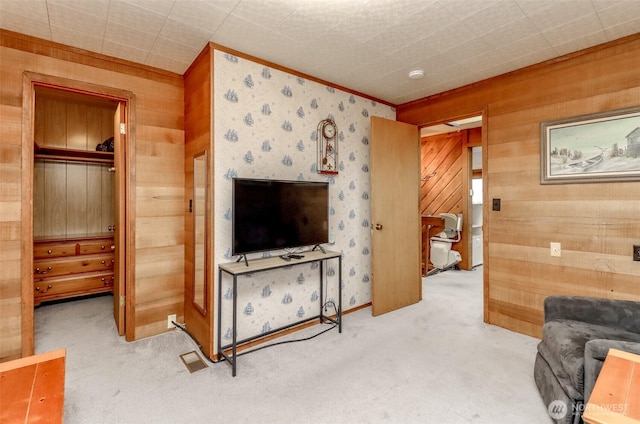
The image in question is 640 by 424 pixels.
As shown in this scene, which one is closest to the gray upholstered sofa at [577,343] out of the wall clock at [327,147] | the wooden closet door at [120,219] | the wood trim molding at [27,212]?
the wall clock at [327,147]

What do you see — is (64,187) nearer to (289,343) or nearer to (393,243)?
(289,343)

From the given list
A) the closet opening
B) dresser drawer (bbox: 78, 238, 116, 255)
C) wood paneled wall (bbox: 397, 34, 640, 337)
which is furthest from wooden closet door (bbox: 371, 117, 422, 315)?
dresser drawer (bbox: 78, 238, 116, 255)

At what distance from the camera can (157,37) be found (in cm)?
236

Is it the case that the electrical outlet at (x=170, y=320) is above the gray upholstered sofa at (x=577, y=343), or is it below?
below

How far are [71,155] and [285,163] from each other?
297cm

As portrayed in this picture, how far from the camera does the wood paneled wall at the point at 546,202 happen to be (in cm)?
241

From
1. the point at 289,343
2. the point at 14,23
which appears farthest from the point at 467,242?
the point at 14,23

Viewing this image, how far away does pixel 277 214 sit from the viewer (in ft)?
8.62

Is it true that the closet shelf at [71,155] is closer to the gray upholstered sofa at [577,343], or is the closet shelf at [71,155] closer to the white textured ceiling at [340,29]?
the white textured ceiling at [340,29]

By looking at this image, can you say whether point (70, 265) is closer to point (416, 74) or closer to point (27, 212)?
point (27, 212)

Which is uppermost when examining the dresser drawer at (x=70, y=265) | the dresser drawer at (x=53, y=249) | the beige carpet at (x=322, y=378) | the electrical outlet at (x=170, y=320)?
the dresser drawer at (x=53, y=249)

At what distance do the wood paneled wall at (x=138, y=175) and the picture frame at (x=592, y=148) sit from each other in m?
3.36

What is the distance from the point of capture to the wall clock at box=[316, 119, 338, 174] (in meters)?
3.16

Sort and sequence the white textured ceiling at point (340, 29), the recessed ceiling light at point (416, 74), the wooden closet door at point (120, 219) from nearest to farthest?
1. the white textured ceiling at point (340, 29)
2. the wooden closet door at point (120, 219)
3. the recessed ceiling light at point (416, 74)
